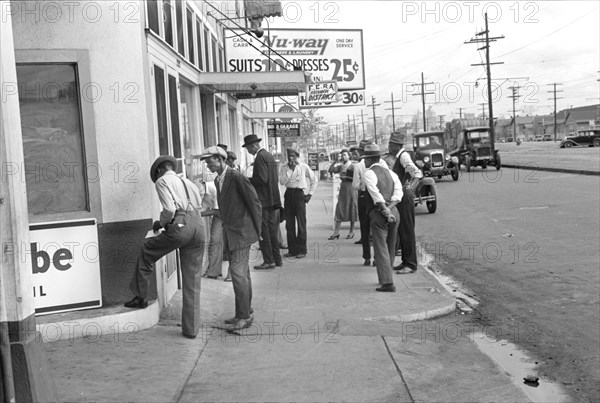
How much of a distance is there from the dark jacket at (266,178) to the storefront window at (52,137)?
3.42 metres

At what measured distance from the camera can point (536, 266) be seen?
9945 millimetres

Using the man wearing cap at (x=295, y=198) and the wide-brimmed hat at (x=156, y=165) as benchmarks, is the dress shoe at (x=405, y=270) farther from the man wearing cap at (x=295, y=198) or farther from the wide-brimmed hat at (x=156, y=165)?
the wide-brimmed hat at (x=156, y=165)

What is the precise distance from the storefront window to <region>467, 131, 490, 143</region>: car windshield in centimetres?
3546

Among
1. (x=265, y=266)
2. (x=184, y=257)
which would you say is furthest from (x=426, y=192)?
(x=184, y=257)

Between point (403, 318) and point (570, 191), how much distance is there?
15371 millimetres

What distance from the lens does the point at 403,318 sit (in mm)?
7180

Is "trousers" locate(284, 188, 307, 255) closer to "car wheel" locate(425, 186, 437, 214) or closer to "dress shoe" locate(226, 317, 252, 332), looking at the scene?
"dress shoe" locate(226, 317, 252, 332)

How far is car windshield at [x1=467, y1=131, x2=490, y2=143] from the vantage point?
39562 millimetres

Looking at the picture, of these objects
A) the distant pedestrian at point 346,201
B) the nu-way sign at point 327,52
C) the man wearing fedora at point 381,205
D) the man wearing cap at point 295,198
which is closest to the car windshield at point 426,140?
the nu-way sign at point 327,52

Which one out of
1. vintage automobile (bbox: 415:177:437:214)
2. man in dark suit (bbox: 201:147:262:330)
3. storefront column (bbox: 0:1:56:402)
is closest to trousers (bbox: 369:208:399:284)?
man in dark suit (bbox: 201:147:262:330)

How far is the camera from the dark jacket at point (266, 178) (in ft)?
31.1

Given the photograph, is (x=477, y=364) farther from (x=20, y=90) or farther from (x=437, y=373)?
(x=20, y=90)

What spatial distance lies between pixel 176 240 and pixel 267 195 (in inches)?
152

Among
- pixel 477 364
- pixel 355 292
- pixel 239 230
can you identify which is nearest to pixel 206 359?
pixel 239 230
